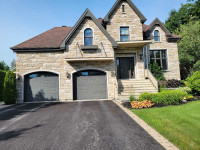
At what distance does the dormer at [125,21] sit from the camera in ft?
42.2

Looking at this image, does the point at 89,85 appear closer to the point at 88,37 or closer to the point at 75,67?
the point at 75,67

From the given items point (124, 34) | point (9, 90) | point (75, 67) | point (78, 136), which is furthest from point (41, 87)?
point (124, 34)

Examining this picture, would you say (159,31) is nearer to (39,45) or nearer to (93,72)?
(93,72)

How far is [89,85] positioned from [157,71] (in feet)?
29.0

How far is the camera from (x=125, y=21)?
13000 mm

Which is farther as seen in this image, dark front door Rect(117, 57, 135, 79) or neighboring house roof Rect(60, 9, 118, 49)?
dark front door Rect(117, 57, 135, 79)

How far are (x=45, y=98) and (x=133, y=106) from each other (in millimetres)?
8596

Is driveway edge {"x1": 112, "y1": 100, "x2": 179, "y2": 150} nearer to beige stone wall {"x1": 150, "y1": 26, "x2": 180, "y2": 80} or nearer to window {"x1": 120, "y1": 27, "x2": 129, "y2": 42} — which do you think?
window {"x1": 120, "y1": 27, "x2": 129, "y2": 42}

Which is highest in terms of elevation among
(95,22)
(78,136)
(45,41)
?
(95,22)

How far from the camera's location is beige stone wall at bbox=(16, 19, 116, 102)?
36.1 feet

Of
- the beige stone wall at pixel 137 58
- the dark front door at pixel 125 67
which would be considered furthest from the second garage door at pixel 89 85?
the beige stone wall at pixel 137 58

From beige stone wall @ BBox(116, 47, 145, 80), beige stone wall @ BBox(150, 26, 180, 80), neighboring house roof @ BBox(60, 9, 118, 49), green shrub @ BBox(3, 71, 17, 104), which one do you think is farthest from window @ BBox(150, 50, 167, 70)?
green shrub @ BBox(3, 71, 17, 104)

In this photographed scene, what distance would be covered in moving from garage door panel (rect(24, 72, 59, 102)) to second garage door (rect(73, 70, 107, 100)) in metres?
2.03

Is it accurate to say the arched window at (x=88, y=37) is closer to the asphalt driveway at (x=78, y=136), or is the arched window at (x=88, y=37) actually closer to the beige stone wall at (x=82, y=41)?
the beige stone wall at (x=82, y=41)
